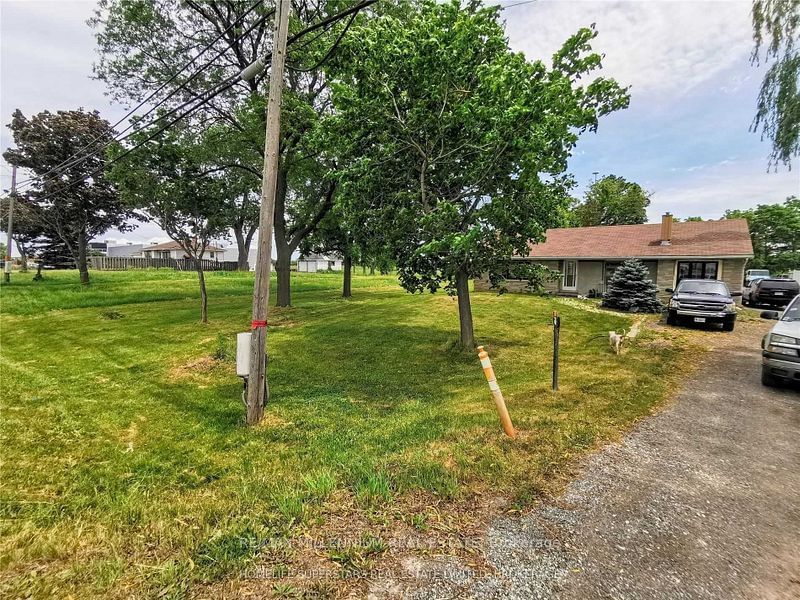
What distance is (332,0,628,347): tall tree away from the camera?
7219 mm

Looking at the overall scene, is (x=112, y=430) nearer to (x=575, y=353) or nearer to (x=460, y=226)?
(x=460, y=226)

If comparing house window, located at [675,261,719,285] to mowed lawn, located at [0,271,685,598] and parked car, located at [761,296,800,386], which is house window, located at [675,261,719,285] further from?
parked car, located at [761,296,800,386]

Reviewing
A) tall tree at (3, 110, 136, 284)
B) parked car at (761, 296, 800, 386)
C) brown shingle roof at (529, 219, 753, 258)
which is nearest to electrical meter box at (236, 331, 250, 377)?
parked car at (761, 296, 800, 386)

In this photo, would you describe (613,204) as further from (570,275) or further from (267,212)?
(267,212)

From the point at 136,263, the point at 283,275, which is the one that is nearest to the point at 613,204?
the point at 283,275

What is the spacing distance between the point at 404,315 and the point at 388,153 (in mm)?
8081

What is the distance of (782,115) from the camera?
977 cm

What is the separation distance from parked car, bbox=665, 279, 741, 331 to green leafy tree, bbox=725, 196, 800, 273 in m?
32.0

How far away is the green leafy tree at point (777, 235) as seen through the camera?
34656 mm

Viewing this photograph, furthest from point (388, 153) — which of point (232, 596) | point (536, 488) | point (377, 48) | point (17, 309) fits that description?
point (17, 309)

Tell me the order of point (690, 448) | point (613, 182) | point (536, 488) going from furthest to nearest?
point (613, 182)
point (690, 448)
point (536, 488)

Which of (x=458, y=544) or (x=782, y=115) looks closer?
(x=458, y=544)

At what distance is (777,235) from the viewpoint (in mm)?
35781

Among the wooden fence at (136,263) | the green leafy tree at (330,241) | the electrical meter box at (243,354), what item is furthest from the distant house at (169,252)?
the electrical meter box at (243,354)
